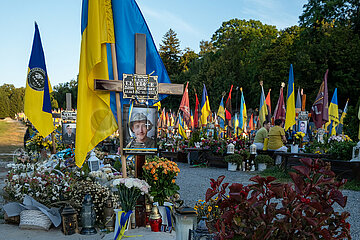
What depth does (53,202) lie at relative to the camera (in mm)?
5590

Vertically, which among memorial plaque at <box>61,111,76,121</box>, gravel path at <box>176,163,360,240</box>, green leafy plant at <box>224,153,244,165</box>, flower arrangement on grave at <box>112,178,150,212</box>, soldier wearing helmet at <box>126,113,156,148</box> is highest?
memorial plaque at <box>61,111,76,121</box>

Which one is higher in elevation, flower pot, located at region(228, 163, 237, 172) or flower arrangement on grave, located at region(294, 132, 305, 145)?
flower arrangement on grave, located at region(294, 132, 305, 145)

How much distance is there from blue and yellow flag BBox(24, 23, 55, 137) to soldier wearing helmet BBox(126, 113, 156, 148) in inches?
135

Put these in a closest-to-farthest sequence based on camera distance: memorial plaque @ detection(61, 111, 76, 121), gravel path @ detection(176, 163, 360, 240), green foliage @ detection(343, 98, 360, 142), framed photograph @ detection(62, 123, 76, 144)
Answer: gravel path @ detection(176, 163, 360, 240)
framed photograph @ detection(62, 123, 76, 144)
memorial plaque @ detection(61, 111, 76, 121)
green foliage @ detection(343, 98, 360, 142)

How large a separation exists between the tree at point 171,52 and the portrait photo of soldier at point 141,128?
200 feet

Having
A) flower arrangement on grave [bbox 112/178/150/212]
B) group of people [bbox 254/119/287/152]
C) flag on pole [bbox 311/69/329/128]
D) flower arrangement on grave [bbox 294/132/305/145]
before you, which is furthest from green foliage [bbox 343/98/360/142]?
flower arrangement on grave [bbox 112/178/150/212]

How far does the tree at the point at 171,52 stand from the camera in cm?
6556

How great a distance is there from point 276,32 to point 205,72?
14.4m

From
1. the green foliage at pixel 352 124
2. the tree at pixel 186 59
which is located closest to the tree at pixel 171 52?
the tree at pixel 186 59

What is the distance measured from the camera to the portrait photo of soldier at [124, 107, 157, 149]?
198 inches

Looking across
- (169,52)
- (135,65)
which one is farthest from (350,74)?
(169,52)

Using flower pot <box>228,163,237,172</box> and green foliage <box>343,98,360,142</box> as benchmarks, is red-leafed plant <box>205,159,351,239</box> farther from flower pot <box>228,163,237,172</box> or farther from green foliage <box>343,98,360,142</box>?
green foliage <box>343,98,360,142</box>

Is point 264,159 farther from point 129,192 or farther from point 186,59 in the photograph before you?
point 186,59

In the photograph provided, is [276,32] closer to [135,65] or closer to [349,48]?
[349,48]
